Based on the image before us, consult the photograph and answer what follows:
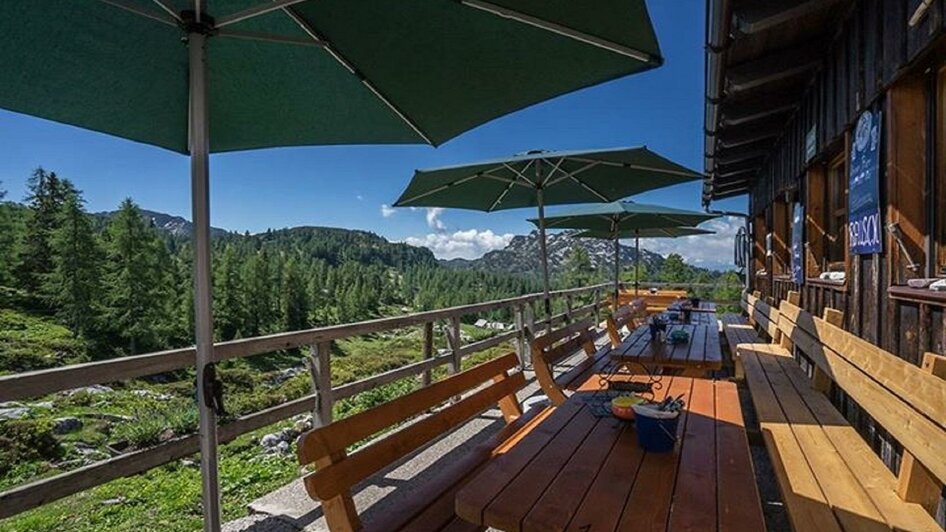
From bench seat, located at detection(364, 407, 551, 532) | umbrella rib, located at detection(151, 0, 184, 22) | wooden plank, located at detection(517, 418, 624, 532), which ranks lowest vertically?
bench seat, located at detection(364, 407, 551, 532)

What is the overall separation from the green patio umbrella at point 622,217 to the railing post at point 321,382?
199 inches

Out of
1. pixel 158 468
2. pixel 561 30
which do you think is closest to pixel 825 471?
pixel 561 30

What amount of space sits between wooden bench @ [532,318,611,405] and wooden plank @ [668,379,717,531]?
1049 mm

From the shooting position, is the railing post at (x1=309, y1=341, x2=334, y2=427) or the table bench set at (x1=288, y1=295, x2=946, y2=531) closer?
the table bench set at (x1=288, y1=295, x2=946, y2=531)

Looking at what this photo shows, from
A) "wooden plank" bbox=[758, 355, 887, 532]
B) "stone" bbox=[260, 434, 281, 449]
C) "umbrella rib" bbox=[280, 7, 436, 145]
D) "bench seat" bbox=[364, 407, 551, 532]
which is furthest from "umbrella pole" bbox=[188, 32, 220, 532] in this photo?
"stone" bbox=[260, 434, 281, 449]

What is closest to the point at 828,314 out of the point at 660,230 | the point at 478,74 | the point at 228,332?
the point at 478,74

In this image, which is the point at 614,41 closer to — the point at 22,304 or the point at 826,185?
the point at 826,185

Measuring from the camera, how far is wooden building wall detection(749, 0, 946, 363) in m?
2.29

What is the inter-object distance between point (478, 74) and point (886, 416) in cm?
218

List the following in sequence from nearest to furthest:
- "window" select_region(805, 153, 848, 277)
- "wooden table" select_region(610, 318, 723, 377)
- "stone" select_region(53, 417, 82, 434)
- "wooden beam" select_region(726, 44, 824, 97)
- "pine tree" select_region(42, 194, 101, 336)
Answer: "wooden table" select_region(610, 318, 723, 377) < "wooden beam" select_region(726, 44, 824, 97) < "window" select_region(805, 153, 848, 277) < "stone" select_region(53, 417, 82, 434) < "pine tree" select_region(42, 194, 101, 336)

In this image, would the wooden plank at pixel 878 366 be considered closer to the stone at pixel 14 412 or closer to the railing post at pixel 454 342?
the railing post at pixel 454 342

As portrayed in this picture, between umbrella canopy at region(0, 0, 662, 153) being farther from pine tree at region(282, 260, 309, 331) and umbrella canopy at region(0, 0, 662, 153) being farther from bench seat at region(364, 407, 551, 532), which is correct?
pine tree at region(282, 260, 309, 331)

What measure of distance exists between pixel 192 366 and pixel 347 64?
144cm

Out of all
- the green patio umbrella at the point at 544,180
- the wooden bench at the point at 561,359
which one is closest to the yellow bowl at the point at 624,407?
the wooden bench at the point at 561,359
